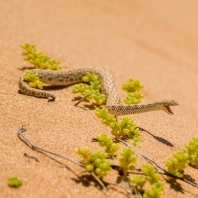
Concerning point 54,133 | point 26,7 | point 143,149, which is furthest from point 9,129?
point 26,7

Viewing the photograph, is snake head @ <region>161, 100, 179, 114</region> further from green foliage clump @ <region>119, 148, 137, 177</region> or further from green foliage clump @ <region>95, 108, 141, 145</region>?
green foliage clump @ <region>119, 148, 137, 177</region>

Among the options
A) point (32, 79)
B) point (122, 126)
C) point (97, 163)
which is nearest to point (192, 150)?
point (122, 126)

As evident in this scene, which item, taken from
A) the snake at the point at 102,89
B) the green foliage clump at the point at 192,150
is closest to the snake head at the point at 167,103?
the snake at the point at 102,89

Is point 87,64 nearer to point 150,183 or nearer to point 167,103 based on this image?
point 167,103

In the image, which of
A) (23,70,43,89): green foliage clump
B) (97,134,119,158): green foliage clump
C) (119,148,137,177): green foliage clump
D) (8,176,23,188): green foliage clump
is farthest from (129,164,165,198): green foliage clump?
(23,70,43,89): green foliage clump

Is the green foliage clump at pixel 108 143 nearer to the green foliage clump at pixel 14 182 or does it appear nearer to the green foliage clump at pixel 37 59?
the green foliage clump at pixel 14 182

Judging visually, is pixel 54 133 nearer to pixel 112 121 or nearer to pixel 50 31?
pixel 112 121
